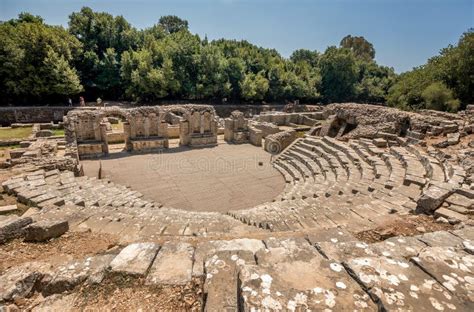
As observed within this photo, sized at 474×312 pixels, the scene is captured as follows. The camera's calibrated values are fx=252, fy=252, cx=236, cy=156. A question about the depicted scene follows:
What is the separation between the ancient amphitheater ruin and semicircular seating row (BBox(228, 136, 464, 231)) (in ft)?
0.23

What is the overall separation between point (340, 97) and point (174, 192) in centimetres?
4207

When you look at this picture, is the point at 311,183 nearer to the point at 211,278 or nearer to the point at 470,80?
the point at 211,278

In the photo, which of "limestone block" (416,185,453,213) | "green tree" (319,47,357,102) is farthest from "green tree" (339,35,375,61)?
"limestone block" (416,185,453,213)

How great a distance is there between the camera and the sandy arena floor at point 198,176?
11.5 meters

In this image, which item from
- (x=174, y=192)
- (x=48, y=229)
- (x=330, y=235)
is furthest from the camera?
(x=174, y=192)

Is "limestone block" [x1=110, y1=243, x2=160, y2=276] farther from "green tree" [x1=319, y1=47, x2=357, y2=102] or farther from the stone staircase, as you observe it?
"green tree" [x1=319, y1=47, x2=357, y2=102]

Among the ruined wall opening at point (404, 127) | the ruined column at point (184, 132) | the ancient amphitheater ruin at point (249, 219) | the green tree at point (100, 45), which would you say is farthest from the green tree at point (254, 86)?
the ruined wall opening at point (404, 127)

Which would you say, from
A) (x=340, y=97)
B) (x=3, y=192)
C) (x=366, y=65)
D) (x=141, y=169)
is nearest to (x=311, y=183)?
(x=141, y=169)

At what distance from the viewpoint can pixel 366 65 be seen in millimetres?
51188

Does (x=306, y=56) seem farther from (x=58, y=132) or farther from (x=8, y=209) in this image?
(x=8, y=209)

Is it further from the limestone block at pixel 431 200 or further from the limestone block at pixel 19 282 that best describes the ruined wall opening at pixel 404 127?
the limestone block at pixel 19 282

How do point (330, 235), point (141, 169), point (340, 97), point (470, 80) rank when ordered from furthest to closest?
point (340, 97)
point (470, 80)
point (141, 169)
point (330, 235)

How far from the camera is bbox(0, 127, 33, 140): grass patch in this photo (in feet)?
57.4

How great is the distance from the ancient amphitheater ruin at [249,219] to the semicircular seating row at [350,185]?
7 cm
